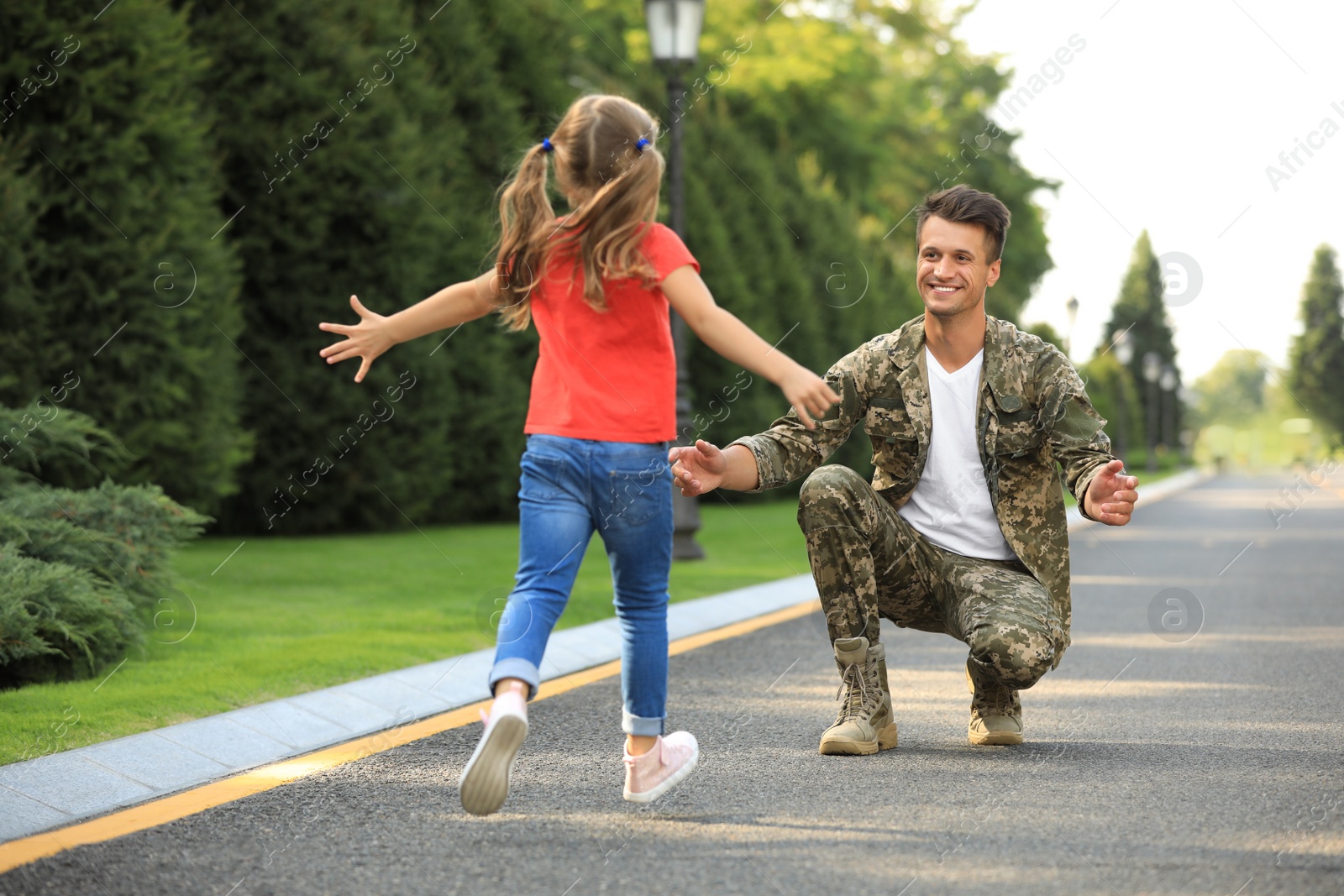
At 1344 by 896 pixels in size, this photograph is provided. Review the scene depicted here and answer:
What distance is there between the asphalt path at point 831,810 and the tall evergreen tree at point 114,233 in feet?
21.4

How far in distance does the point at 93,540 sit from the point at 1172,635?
5671 mm

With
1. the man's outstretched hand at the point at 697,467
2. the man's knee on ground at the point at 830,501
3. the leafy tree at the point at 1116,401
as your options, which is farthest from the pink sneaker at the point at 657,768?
the leafy tree at the point at 1116,401

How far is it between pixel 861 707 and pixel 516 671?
1.59 metres

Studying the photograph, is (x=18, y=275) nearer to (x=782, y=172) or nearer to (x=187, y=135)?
(x=187, y=135)

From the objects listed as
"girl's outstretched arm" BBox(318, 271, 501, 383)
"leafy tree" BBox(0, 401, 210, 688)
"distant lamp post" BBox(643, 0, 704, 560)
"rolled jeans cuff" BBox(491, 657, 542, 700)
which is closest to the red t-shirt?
"girl's outstretched arm" BBox(318, 271, 501, 383)

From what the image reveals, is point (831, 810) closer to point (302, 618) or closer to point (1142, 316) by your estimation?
point (302, 618)

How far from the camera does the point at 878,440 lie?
4941mm

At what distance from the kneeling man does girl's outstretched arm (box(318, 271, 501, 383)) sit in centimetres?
104

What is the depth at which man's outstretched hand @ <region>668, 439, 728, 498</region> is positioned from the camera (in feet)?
12.9

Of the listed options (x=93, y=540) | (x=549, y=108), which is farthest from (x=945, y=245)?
(x=549, y=108)

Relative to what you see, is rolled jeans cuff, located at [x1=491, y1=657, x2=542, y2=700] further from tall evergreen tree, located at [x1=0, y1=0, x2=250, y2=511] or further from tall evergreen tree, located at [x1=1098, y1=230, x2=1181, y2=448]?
tall evergreen tree, located at [x1=1098, y1=230, x2=1181, y2=448]

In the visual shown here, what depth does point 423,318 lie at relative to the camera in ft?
12.9

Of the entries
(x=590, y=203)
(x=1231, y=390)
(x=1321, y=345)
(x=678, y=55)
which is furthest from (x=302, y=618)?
(x=1231, y=390)

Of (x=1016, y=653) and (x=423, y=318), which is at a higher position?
(x=423, y=318)
